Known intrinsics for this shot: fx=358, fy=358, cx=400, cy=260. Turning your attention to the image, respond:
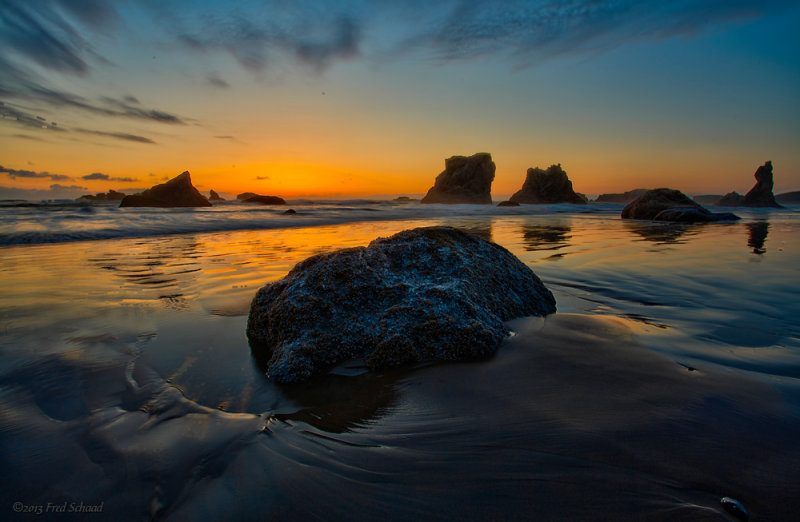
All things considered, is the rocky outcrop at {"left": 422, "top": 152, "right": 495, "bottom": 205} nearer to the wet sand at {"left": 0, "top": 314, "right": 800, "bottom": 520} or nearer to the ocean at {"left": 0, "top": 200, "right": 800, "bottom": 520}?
the ocean at {"left": 0, "top": 200, "right": 800, "bottom": 520}

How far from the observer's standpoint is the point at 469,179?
204 feet

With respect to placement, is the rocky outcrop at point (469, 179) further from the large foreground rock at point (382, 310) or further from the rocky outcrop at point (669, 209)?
the large foreground rock at point (382, 310)

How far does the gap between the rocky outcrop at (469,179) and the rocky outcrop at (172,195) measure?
4460 centimetres

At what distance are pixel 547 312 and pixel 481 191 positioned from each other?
205 feet

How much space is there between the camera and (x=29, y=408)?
1814mm

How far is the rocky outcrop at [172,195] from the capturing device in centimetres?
2391

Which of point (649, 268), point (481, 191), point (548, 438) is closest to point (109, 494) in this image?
point (548, 438)

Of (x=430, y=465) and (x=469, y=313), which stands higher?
(x=469, y=313)

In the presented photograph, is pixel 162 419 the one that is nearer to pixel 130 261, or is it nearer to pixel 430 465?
pixel 430 465

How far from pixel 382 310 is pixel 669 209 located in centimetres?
1771

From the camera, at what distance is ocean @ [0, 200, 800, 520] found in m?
1.22

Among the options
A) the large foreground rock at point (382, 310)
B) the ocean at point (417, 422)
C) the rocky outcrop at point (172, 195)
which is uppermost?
the rocky outcrop at point (172, 195)

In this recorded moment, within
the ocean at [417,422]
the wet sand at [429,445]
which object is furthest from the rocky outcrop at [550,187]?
the wet sand at [429,445]

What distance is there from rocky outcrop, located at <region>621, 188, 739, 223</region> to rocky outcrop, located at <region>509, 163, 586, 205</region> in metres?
38.7
